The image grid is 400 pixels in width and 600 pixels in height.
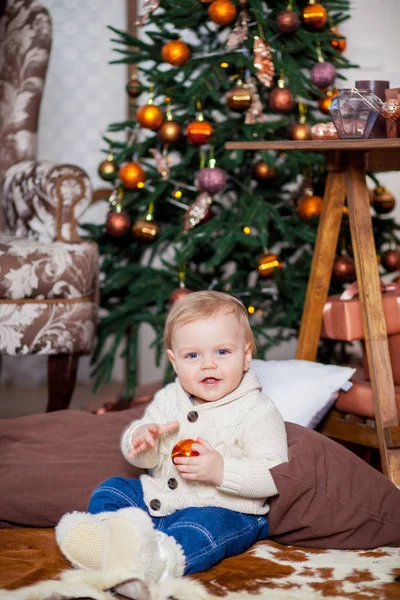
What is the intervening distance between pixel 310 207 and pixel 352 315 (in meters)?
0.61

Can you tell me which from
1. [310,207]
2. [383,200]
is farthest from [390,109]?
[383,200]

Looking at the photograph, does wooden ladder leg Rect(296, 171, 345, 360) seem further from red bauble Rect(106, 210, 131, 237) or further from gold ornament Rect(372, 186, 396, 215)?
red bauble Rect(106, 210, 131, 237)

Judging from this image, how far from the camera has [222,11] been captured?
2277 millimetres

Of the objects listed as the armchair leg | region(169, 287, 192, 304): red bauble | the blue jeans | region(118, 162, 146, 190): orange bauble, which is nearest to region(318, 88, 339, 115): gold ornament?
region(118, 162, 146, 190): orange bauble

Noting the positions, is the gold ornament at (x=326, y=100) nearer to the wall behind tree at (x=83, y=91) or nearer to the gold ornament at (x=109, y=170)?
the gold ornament at (x=109, y=170)

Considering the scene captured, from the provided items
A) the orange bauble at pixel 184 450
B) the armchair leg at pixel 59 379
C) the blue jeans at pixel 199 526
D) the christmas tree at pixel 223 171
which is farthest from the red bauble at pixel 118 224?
the orange bauble at pixel 184 450

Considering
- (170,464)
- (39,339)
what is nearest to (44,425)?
(39,339)

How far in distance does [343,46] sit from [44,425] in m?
1.46

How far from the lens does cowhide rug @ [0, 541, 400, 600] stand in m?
1.14

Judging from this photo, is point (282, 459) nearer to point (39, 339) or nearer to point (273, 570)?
point (273, 570)

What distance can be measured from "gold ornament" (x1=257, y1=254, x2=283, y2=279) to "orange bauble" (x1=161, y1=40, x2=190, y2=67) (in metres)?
0.61

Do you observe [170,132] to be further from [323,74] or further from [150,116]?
[323,74]

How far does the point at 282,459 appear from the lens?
4.54 feet

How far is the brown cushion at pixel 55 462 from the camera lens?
1527 mm
